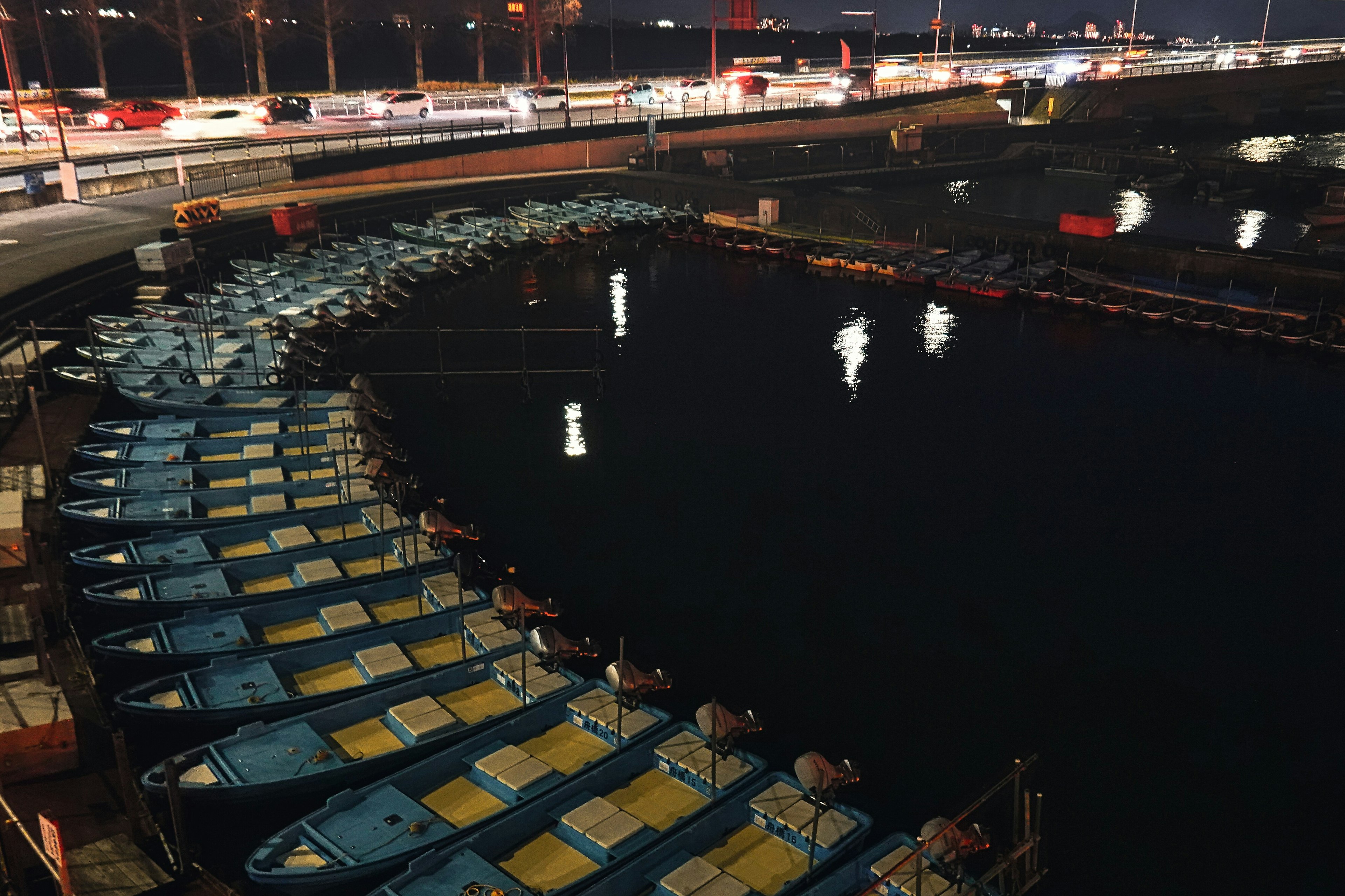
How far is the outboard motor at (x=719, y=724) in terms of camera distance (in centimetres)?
1492

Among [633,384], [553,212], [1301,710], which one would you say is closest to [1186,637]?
[1301,710]

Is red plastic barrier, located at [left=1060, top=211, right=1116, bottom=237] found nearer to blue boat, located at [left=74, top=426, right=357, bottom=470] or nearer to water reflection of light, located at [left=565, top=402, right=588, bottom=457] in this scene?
water reflection of light, located at [left=565, top=402, right=588, bottom=457]

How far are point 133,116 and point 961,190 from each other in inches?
2330

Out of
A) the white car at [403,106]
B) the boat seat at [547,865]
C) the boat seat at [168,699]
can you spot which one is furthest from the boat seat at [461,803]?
the white car at [403,106]

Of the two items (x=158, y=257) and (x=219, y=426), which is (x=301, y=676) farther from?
(x=158, y=257)

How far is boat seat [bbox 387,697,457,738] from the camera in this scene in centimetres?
1617

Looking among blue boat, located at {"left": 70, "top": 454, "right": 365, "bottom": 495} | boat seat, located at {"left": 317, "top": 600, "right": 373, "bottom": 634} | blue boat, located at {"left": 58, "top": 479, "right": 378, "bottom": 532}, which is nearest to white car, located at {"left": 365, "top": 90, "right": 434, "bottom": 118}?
blue boat, located at {"left": 70, "top": 454, "right": 365, "bottom": 495}

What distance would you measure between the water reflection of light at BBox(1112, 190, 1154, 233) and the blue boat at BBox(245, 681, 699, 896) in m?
57.5

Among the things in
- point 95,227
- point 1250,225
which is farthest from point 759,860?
point 1250,225

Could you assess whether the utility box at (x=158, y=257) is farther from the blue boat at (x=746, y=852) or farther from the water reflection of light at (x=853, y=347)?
the blue boat at (x=746, y=852)

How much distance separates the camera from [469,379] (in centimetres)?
3384

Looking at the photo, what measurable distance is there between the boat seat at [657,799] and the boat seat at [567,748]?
2.20 ft

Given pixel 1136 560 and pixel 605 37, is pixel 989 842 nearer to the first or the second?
pixel 1136 560

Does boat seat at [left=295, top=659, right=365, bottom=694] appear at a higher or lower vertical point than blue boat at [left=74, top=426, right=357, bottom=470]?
lower
